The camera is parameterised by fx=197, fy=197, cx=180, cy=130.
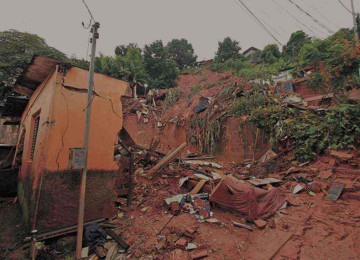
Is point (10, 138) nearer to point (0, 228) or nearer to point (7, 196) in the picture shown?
point (7, 196)

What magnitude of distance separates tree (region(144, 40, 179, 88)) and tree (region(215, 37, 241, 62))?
933 centimetres

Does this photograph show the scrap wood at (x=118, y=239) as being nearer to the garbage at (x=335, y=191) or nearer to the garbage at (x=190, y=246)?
the garbage at (x=190, y=246)

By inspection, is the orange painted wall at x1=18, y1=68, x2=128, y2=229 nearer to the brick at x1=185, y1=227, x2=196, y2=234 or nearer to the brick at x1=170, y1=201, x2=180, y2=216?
the brick at x1=170, y1=201, x2=180, y2=216

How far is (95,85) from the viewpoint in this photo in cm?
486

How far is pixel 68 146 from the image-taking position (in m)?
4.33

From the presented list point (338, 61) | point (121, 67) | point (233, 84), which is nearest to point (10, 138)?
point (121, 67)

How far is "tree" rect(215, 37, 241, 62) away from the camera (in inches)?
1075

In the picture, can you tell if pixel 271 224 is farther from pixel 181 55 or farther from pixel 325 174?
pixel 181 55

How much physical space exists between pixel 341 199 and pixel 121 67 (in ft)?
55.3

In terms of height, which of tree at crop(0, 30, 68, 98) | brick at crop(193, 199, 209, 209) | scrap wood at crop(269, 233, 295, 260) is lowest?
scrap wood at crop(269, 233, 295, 260)

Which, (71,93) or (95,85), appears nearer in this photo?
(71,93)

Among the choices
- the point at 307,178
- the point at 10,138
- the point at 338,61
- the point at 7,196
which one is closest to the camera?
the point at 307,178

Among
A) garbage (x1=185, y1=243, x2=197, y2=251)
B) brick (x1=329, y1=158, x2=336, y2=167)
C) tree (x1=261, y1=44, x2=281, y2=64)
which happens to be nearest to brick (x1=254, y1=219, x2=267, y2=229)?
garbage (x1=185, y1=243, x2=197, y2=251)

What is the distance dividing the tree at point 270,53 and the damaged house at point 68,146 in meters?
21.6
